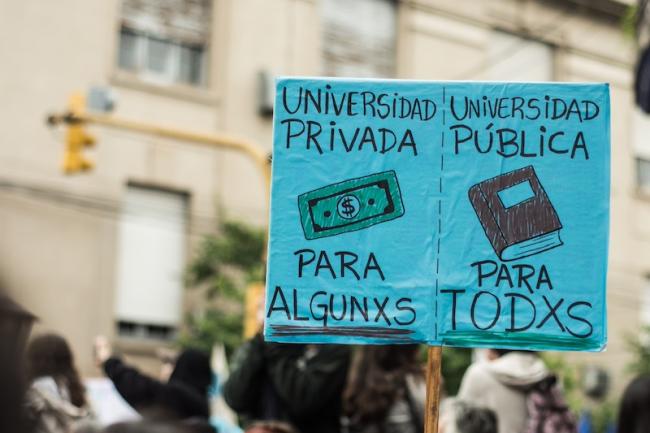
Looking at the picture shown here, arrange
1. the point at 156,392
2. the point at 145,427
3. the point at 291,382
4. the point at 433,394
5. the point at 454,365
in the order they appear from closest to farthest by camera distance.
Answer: the point at 145,427
the point at 433,394
the point at 291,382
the point at 156,392
the point at 454,365

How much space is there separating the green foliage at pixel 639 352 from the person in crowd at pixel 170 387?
47.6 ft

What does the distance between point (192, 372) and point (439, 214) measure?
2.83m

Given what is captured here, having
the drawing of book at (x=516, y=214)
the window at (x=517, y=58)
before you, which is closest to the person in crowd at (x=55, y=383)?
the drawing of book at (x=516, y=214)

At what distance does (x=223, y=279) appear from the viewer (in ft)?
60.1

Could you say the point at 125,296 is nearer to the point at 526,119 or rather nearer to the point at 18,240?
the point at 18,240

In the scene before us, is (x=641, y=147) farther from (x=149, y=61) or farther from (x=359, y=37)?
(x=149, y=61)

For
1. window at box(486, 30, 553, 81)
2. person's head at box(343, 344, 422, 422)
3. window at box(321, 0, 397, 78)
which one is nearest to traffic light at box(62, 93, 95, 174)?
window at box(321, 0, 397, 78)

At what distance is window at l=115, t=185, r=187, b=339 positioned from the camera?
19.1 m

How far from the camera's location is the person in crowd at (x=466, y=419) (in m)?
6.18

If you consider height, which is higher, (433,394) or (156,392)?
(433,394)

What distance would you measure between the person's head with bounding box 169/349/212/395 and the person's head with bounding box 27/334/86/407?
918 millimetres

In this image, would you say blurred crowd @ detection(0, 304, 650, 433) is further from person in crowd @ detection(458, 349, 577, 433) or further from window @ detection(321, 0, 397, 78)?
window @ detection(321, 0, 397, 78)

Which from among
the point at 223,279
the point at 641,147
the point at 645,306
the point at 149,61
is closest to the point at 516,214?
the point at 223,279

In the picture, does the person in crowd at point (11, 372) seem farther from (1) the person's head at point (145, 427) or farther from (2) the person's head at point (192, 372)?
(2) the person's head at point (192, 372)
